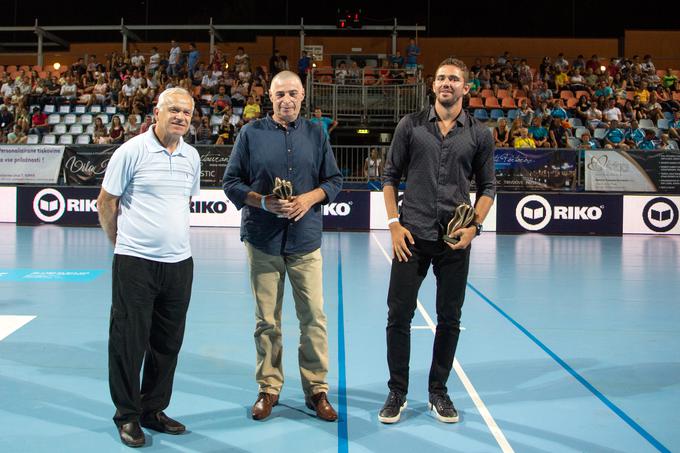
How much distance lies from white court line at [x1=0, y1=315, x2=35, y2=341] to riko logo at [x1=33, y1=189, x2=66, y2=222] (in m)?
10.6

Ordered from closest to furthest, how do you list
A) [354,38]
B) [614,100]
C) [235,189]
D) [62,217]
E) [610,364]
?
[235,189], [610,364], [62,217], [614,100], [354,38]

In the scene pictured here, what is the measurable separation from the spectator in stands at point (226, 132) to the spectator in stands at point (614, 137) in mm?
9662

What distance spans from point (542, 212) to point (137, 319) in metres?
13.8

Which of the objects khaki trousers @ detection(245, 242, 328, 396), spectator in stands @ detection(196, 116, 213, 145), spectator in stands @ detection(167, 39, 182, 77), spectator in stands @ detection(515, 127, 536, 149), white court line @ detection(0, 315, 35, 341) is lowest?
white court line @ detection(0, 315, 35, 341)

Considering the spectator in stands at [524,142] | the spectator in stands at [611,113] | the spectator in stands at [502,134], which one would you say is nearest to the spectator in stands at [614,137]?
the spectator in stands at [611,113]

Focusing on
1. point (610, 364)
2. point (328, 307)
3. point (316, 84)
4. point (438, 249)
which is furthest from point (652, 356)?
point (316, 84)

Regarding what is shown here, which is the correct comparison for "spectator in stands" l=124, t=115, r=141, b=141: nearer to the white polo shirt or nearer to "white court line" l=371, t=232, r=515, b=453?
"white court line" l=371, t=232, r=515, b=453

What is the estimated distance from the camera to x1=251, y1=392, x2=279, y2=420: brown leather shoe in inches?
159

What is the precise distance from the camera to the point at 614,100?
20.0 meters

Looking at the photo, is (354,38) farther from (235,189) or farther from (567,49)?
(235,189)

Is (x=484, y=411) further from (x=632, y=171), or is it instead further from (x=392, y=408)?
(x=632, y=171)

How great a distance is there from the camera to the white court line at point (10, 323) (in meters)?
5.93

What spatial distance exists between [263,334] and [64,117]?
18.6m

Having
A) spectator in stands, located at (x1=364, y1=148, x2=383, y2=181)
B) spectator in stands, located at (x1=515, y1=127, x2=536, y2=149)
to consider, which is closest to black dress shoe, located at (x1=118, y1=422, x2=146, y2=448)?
spectator in stands, located at (x1=364, y1=148, x2=383, y2=181)
